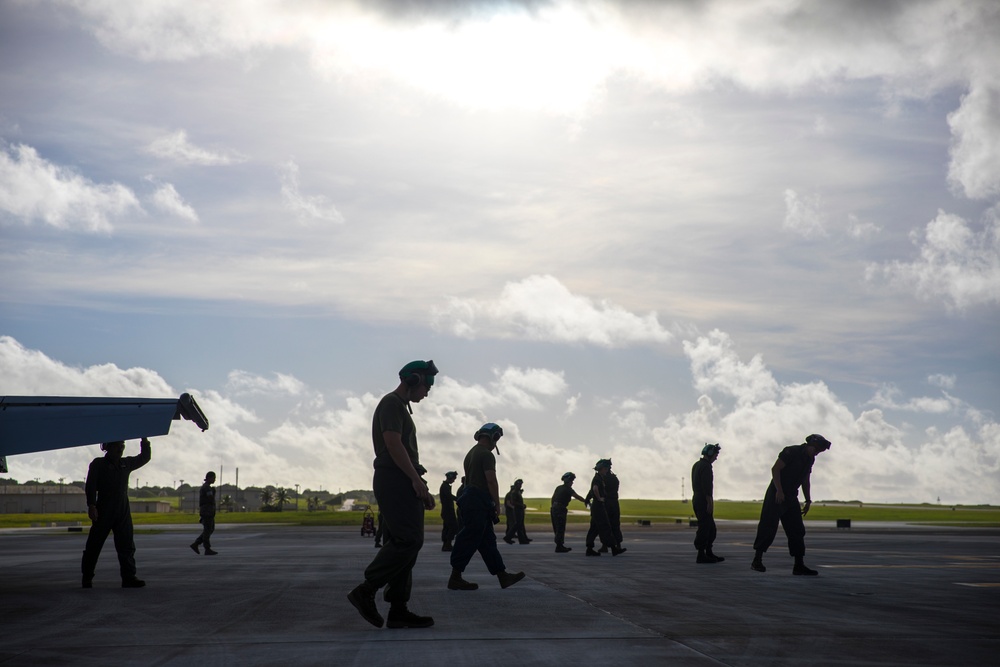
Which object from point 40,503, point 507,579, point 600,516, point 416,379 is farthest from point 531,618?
point 40,503

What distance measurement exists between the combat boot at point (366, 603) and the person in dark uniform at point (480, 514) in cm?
338

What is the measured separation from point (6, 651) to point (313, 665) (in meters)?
2.45

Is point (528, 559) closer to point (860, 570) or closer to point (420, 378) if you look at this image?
point (860, 570)

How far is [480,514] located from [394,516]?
12.9 ft

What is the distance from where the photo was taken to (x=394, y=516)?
8.03 m

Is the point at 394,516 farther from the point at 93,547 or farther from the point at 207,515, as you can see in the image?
the point at 207,515

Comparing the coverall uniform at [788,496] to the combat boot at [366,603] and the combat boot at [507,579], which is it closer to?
the combat boot at [507,579]

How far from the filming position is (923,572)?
49.4ft

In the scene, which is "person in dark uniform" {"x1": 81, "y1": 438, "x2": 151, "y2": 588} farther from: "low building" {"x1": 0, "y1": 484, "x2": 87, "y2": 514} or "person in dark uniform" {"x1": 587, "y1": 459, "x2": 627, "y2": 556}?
"low building" {"x1": 0, "y1": 484, "x2": 87, "y2": 514}

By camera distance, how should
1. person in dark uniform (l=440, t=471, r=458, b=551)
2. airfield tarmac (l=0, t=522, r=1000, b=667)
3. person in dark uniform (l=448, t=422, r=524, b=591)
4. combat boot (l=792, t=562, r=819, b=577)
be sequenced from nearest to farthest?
airfield tarmac (l=0, t=522, r=1000, b=667) < person in dark uniform (l=448, t=422, r=524, b=591) < combat boot (l=792, t=562, r=819, b=577) < person in dark uniform (l=440, t=471, r=458, b=551)

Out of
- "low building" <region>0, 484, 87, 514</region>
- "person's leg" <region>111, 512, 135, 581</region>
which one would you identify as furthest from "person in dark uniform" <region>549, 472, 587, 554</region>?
"low building" <region>0, 484, 87, 514</region>

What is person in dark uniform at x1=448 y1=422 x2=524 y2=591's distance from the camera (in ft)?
37.9

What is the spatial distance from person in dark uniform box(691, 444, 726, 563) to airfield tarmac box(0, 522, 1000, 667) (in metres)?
1.33

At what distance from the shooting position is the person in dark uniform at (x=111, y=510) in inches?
472
